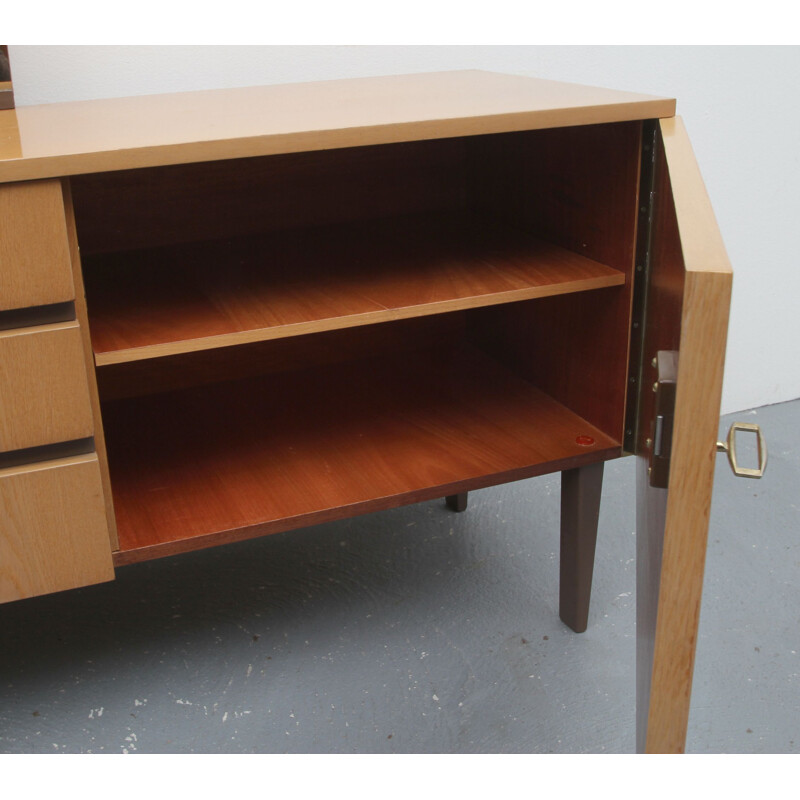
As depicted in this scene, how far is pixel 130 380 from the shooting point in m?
1.70

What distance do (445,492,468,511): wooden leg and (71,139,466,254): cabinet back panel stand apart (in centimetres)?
62

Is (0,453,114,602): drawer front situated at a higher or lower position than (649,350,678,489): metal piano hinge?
lower

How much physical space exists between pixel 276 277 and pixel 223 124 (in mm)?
281

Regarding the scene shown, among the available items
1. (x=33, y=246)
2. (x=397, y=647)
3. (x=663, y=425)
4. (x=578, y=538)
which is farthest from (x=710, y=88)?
(x=33, y=246)

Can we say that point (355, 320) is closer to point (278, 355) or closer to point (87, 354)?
point (87, 354)

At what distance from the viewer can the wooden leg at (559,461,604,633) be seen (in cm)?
157

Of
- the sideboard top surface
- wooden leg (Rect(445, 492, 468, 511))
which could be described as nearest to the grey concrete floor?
wooden leg (Rect(445, 492, 468, 511))

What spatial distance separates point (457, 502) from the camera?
2061 mm

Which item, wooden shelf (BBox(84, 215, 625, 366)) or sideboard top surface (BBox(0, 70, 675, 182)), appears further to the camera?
wooden shelf (BBox(84, 215, 625, 366))

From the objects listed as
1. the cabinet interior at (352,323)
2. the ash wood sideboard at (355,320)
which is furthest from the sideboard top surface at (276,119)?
the cabinet interior at (352,323)

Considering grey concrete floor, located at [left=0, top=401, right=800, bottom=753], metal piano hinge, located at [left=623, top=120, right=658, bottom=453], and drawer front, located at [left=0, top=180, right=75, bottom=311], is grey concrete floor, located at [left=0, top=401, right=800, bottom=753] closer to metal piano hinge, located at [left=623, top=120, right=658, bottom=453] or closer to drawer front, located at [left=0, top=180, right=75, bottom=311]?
metal piano hinge, located at [left=623, top=120, right=658, bottom=453]

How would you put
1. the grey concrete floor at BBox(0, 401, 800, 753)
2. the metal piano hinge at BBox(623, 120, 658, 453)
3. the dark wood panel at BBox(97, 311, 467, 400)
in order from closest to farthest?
1. the metal piano hinge at BBox(623, 120, 658, 453)
2. the grey concrete floor at BBox(0, 401, 800, 753)
3. the dark wood panel at BBox(97, 311, 467, 400)

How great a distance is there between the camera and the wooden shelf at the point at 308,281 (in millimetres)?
1220

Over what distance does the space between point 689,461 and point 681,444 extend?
0.06 feet
